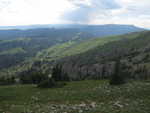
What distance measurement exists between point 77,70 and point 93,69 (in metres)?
16.2

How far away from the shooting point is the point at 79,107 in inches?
902

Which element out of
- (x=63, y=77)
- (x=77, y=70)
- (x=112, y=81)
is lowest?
(x=77, y=70)

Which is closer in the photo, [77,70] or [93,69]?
[93,69]

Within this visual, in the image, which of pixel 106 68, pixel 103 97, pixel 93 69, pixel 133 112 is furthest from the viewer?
pixel 93 69

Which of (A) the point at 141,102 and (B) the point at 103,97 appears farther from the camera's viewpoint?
(B) the point at 103,97

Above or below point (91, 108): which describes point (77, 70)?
below

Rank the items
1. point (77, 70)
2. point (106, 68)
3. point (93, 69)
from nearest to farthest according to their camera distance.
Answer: point (106, 68)
point (93, 69)
point (77, 70)

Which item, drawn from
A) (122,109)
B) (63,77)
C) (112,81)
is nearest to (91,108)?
(122,109)

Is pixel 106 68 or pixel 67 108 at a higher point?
pixel 67 108

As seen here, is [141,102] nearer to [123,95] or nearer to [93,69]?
[123,95]

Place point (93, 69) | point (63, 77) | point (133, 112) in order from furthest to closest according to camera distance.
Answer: point (93, 69) < point (63, 77) < point (133, 112)

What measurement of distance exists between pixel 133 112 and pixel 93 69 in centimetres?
11793

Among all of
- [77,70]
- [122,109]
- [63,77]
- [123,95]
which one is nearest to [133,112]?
[122,109]

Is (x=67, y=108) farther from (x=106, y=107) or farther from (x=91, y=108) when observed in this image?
(x=106, y=107)
